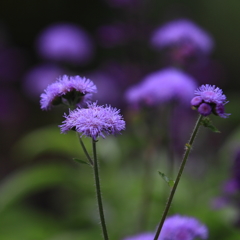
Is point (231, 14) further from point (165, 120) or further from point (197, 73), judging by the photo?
point (165, 120)

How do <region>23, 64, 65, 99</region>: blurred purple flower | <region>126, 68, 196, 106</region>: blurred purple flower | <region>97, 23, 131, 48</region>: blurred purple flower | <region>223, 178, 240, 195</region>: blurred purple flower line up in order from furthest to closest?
<region>23, 64, 65, 99</region>: blurred purple flower, <region>97, 23, 131, 48</region>: blurred purple flower, <region>126, 68, 196, 106</region>: blurred purple flower, <region>223, 178, 240, 195</region>: blurred purple flower

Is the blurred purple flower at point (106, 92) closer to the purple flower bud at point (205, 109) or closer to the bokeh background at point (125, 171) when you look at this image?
the bokeh background at point (125, 171)

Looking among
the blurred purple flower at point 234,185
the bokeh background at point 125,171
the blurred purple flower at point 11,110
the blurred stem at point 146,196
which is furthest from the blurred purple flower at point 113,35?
the blurred purple flower at point 11,110

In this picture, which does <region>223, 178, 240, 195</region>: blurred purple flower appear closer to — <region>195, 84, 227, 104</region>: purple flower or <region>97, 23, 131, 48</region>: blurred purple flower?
<region>195, 84, 227, 104</region>: purple flower

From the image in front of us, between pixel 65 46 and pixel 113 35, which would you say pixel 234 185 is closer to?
pixel 113 35

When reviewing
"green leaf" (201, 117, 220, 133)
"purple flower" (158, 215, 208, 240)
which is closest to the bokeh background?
"purple flower" (158, 215, 208, 240)

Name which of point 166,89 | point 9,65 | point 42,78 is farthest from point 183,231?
point 9,65

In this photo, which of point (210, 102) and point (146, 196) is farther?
point (146, 196)
